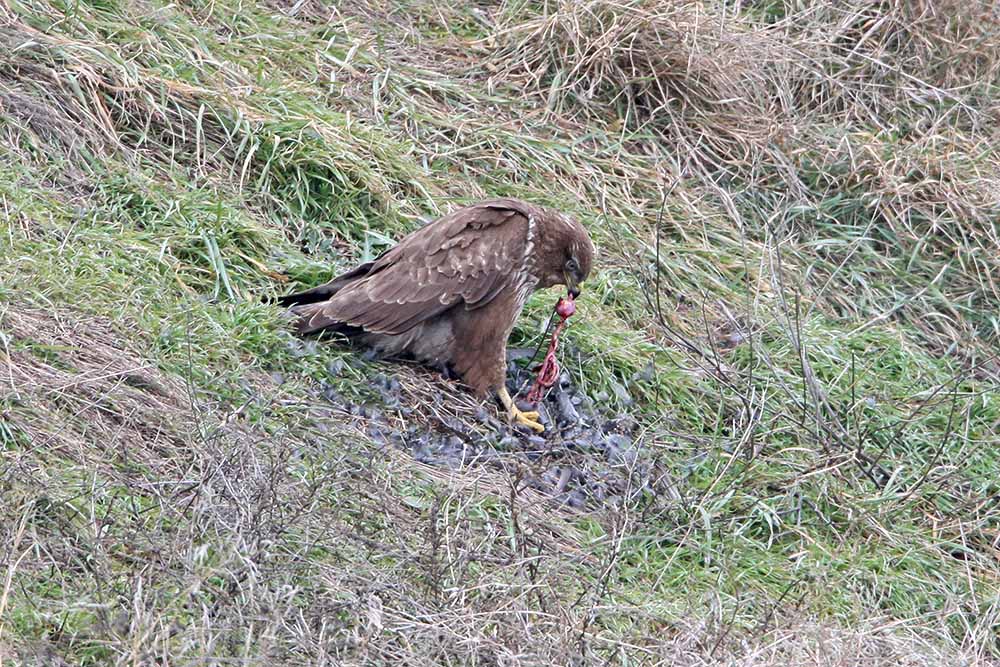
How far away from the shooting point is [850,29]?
26.3 ft

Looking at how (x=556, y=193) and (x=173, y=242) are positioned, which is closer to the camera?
(x=173, y=242)

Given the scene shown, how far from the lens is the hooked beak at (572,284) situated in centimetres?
571

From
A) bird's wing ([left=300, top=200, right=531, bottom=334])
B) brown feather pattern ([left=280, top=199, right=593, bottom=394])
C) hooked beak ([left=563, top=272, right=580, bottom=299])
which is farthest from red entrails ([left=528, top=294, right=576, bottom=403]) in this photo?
bird's wing ([left=300, top=200, right=531, bottom=334])

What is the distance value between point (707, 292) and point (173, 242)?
247 centimetres

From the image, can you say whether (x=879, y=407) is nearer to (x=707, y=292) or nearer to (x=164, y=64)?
(x=707, y=292)

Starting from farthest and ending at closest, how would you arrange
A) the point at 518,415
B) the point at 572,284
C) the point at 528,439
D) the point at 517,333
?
the point at 517,333, the point at 572,284, the point at 518,415, the point at 528,439

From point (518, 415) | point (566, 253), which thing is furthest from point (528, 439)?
point (566, 253)

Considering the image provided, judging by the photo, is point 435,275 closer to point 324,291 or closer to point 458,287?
point 458,287

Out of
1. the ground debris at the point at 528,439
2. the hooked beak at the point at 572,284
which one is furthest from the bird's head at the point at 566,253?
the ground debris at the point at 528,439

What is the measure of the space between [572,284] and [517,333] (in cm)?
46

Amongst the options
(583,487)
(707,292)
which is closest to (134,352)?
(583,487)

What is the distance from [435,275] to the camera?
18.1 feet

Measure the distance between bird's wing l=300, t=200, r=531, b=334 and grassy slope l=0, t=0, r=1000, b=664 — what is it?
0.21 meters

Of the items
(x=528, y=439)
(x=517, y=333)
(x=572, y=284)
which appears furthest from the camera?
(x=517, y=333)
